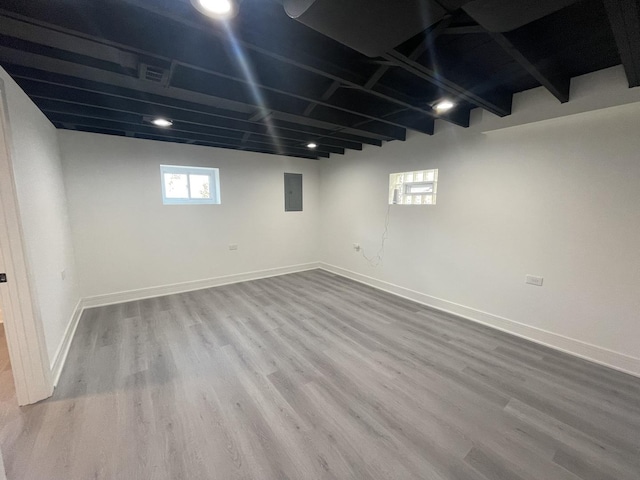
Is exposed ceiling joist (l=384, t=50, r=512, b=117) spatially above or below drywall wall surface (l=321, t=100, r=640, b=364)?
above

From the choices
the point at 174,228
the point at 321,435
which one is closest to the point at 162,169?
the point at 174,228

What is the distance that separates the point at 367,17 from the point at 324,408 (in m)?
2.38

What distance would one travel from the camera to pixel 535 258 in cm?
272

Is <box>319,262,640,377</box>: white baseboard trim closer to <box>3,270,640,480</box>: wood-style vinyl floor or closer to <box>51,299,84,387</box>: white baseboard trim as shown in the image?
<box>3,270,640,480</box>: wood-style vinyl floor

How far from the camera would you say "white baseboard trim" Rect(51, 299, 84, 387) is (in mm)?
2129

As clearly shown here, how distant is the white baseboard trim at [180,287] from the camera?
371 centimetres

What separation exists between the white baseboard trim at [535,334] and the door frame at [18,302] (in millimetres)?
4058

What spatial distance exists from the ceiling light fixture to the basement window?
3.38 meters

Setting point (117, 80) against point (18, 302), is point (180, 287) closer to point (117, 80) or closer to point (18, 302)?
point (18, 302)

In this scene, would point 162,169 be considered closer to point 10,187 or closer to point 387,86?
point 10,187

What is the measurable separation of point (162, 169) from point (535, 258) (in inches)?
203

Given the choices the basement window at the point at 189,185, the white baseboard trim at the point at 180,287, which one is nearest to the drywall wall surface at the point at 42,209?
the white baseboard trim at the point at 180,287

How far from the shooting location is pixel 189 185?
171 inches

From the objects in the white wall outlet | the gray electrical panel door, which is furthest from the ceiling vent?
the white wall outlet
